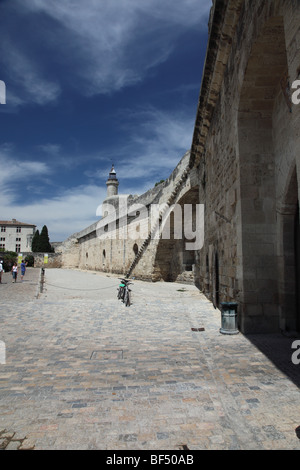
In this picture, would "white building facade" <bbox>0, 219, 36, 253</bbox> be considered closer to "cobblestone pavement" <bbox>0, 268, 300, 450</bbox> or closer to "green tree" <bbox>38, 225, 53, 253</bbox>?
"green tree" <bbox>38, 225, 53, 253</bbox>

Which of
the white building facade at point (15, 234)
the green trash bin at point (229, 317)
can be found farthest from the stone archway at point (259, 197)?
the white building facade at point (15, 234)

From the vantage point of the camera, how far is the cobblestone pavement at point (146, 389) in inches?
95.2

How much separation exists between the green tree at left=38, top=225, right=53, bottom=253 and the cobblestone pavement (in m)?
50.4

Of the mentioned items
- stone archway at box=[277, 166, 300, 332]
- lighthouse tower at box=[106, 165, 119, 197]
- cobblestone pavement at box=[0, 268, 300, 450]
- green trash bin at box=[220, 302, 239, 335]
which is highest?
lighthouse tower at box=[106, 165, 119, 197]

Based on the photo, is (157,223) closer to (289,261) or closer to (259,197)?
(259,197)

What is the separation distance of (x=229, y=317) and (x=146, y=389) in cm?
295

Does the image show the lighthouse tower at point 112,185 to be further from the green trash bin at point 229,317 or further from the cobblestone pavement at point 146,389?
the green trash bin at point 229,317

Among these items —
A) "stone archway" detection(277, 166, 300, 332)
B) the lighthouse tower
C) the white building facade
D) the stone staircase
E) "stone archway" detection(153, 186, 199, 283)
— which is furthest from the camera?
the white building facade

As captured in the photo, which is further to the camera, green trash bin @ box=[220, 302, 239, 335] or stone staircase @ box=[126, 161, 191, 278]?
stone staircase @ box=[126, 161, 191, 278]

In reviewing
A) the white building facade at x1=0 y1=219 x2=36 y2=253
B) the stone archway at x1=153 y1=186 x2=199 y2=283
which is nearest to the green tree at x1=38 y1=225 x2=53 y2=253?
Result: the white building facade at x1=0 y1=219 x2=36 y2=253

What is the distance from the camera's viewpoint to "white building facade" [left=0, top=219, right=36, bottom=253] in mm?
73500

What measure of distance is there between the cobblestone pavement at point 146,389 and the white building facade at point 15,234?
72573 mm
